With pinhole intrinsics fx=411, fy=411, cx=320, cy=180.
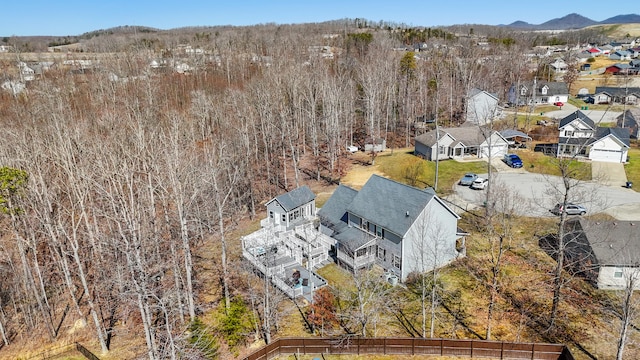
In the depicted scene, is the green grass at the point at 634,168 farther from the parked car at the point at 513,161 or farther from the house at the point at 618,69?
the house at the point at 618,69

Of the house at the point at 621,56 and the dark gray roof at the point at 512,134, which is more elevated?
the house at the point at 621,56

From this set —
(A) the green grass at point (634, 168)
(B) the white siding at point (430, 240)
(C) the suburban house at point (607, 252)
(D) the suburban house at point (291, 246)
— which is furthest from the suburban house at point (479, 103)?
(D) the suburban house at point (291, 246)

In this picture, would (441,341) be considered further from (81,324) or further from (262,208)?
(262,208)

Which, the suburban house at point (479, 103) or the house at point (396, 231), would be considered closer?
the house at point (396, 231)

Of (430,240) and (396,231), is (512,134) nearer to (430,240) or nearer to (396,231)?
(430,240)

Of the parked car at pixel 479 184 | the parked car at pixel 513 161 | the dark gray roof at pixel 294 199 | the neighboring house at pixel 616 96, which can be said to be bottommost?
the parked car at pixel 479 184

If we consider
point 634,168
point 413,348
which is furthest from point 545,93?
point 413,348

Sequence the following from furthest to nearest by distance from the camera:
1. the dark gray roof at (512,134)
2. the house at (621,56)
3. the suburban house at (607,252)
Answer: the house at (621,56) < the dark gray roof at (512,134) < the suburban house at (607,252)

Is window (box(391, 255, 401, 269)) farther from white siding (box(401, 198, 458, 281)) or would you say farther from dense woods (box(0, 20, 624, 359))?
dense woods (box(0, 20, 624, 359))
